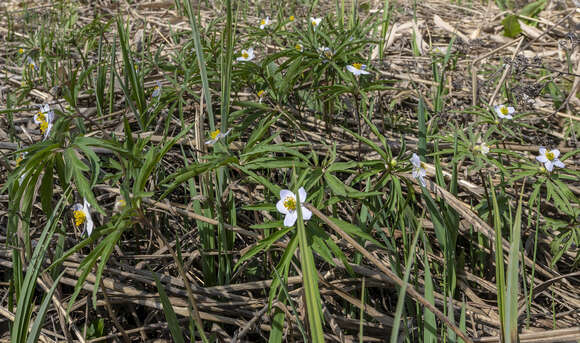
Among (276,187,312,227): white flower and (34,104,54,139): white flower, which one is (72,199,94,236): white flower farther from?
(276,187,312,227): white flower

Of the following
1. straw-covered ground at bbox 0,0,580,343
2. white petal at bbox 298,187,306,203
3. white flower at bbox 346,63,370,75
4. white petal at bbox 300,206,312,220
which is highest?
white flower at bbox 346,63,370,75

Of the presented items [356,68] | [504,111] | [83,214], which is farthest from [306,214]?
[504,111]

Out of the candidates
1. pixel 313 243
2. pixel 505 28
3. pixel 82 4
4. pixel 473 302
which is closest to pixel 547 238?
pixel 473 302

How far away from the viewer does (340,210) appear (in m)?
2.12

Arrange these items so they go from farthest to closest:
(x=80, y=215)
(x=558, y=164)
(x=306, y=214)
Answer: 1. (x=558, y=164)
2. (x=80, y=215)
3. (x=306, y=214)

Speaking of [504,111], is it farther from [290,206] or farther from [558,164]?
[290,206]

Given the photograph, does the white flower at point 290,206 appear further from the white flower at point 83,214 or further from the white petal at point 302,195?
the white flower at point 83,214

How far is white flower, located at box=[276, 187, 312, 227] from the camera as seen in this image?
1338mm

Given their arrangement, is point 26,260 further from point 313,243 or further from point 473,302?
point 473,302

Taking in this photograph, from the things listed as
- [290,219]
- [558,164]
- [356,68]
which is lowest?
[558,164]

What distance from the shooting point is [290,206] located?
55.9 inches

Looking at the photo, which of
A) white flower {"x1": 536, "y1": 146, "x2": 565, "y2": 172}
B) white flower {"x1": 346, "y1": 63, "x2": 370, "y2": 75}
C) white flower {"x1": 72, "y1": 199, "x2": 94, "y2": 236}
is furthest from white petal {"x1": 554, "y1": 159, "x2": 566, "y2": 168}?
white flower {"x1": 72, "y1": 199, "x2": 94, "y2": 236}

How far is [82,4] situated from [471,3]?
438 cm

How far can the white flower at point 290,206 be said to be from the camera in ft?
4.39
